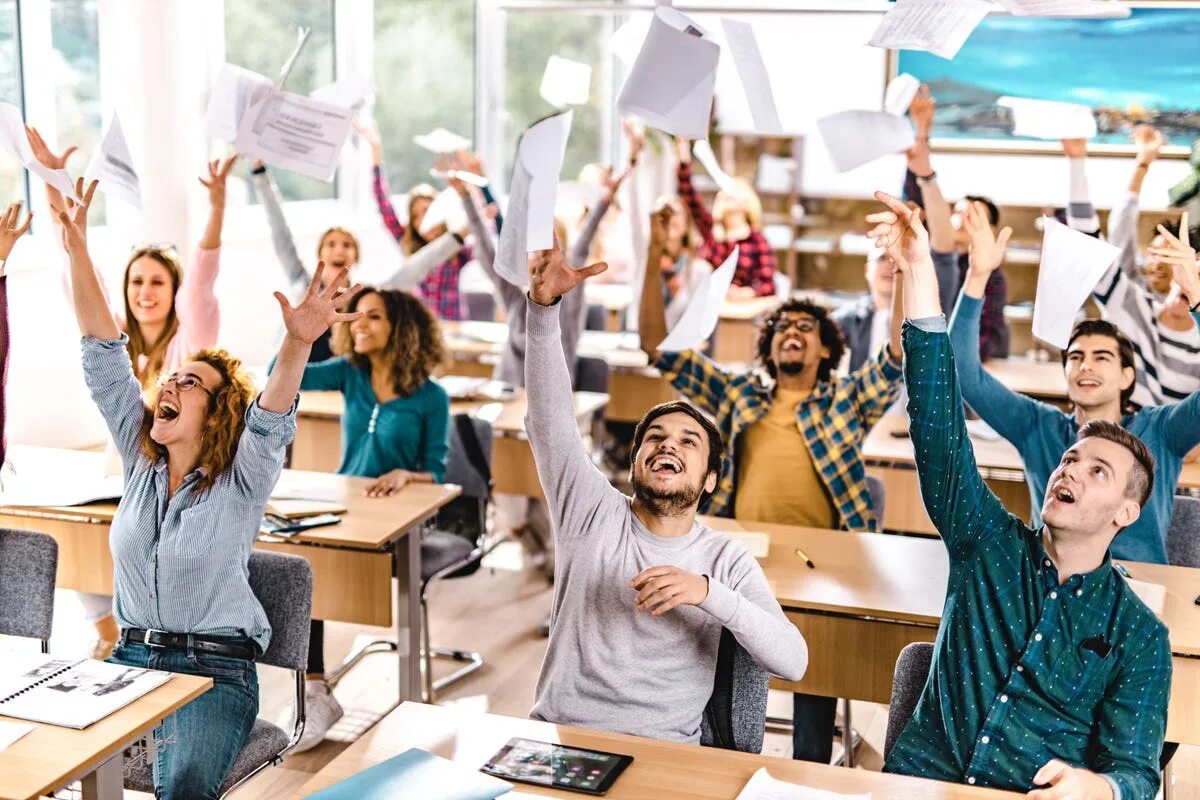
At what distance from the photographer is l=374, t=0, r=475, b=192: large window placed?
24.9 feet

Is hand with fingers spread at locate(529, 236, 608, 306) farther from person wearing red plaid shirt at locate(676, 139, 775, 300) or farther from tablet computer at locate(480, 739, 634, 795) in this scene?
person wearing red plaid shirt at locate(676, 139, 775, 300)

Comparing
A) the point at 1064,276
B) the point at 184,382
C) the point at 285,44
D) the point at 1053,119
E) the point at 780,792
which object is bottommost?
the point at 780,792

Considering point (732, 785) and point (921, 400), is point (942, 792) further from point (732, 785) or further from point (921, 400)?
point (921, 400)

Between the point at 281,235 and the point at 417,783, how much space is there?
→ 11.0 ft

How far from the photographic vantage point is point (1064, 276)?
2.76 m

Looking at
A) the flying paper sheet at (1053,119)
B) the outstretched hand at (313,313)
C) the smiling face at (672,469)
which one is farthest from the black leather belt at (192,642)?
the flying paper sheet at (1053,119)

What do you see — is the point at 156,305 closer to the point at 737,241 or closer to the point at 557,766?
the point at 557,766

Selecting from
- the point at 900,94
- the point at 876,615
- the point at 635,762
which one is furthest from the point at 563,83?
the point at 635,762

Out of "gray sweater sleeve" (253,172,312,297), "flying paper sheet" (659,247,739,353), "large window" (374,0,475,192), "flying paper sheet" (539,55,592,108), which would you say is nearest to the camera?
"flying paper sheet" (659,247,739,353)

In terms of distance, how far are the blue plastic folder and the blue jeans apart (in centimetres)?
73

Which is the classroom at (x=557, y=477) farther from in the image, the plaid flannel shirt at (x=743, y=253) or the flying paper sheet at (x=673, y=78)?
the plaid flannel shirt at (x=743, y=253)

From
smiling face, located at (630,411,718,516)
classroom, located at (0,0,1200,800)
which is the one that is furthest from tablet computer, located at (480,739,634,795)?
smiling face, located at (630,411,718,516)

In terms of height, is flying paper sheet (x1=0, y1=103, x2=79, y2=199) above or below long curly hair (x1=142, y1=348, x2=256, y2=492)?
above

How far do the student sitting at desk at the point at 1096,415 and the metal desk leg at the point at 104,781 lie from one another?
2014 mm
